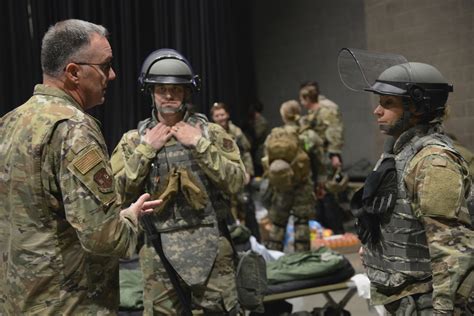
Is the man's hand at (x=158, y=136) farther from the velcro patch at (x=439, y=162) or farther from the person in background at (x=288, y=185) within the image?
the person in background at (x=288, y=185)

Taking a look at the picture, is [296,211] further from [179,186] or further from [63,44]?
[63,44]

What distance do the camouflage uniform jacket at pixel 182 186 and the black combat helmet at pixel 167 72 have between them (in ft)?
0.84

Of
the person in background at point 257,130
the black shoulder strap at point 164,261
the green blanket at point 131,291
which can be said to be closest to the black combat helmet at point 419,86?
the black shoulder strap at point 164,261

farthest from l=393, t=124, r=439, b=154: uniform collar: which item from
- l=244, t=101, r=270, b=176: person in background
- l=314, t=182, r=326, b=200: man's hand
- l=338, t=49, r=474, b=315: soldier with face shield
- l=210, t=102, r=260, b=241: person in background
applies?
l=244, t=101, r=270, b=176: person in background

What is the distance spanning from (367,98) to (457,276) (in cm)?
809

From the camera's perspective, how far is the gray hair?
2518 mm

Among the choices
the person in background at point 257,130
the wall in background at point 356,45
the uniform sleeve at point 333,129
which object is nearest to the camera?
the wall in background at point 356,45

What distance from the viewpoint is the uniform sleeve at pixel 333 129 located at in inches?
327

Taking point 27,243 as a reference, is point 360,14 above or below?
above

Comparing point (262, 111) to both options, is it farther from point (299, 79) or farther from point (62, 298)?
point (62, 298)

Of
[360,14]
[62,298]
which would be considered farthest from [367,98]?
[62,298]

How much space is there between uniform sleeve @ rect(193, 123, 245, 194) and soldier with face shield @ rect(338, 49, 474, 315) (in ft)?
2.77

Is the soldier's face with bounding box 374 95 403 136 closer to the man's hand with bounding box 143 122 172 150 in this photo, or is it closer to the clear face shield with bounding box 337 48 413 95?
the clear face shield with bounding box 337 48 413 95

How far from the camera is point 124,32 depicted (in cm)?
579
